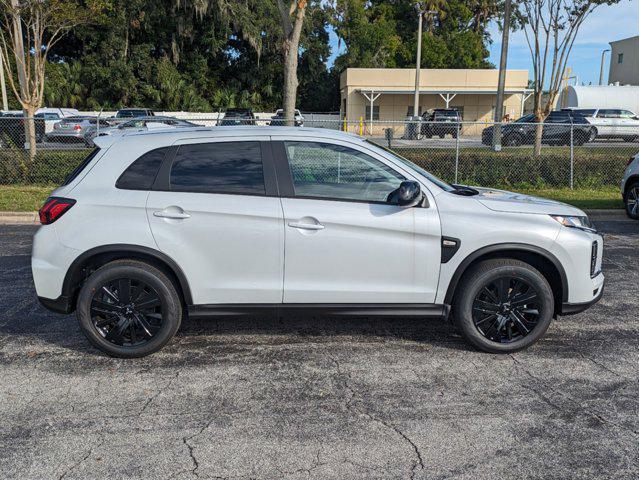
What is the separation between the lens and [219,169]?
455cm

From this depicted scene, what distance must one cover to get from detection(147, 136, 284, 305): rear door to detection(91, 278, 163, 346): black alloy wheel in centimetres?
34

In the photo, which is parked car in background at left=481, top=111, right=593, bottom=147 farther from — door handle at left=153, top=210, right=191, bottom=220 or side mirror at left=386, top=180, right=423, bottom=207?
door handle at left=153, top=210, right=191, bottom=220

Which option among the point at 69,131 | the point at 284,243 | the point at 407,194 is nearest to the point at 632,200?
the point at 407,194

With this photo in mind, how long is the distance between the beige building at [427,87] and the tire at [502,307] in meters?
37.7

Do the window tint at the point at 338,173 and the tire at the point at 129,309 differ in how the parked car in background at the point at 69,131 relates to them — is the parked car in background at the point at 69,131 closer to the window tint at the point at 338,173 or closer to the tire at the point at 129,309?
the tire at the point at 129,309

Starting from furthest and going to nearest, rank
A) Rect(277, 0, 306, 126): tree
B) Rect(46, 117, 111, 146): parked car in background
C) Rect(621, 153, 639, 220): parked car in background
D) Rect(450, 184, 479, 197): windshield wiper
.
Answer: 1. Rect(46, 117, 111, 146): parked car in background
2. Rect(277, 0, 306, 126): tree
3. Rect(621, 153, 639, 220): parked car in background
4. Rect(450, 184, 479, 197): windshield wiper

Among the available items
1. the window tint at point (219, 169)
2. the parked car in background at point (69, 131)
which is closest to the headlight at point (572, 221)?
the window tint at point (219, 169)

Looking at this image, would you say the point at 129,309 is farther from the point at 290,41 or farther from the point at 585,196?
the point at 585,196

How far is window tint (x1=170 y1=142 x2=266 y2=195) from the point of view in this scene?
4.50 m

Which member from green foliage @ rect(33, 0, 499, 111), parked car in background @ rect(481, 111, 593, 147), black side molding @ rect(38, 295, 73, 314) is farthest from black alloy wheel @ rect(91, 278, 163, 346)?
green foliage @ rect(33, 0, 499, 111)

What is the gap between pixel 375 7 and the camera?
53531 millimetres

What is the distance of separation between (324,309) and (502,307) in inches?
54.8

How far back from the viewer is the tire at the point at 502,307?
4.52 m

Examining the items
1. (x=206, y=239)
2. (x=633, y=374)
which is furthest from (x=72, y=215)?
(x=633, y=374)
